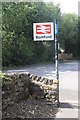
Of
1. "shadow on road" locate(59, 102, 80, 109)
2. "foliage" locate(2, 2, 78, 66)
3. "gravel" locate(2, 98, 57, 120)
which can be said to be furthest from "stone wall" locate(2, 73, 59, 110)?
"foliage" locate(2, 2, 78, 66)

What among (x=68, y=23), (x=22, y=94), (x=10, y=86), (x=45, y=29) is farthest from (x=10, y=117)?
(x=68, y=23)

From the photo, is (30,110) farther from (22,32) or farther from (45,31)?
(22,32)

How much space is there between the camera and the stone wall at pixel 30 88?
5082 millimetres

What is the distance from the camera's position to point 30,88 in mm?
6168

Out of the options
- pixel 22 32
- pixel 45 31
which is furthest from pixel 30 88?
pixel 22 32

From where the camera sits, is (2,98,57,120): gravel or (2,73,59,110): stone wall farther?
(2,73,59,110): stone wall

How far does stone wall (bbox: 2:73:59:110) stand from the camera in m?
5.08

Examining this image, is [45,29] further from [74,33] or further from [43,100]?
[74,33]

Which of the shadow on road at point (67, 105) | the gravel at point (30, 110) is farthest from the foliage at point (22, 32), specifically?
the gravel at point (30, 110)

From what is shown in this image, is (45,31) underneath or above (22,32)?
underneath

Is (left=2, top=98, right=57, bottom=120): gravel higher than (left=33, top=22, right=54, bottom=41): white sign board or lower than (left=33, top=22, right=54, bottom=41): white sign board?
lower

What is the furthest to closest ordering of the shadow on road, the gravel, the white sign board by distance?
the white sign board < the shadow on road < the gravel

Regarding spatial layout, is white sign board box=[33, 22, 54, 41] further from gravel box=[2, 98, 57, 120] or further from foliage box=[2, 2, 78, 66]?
foliage box=[2, 2, 78, 66]

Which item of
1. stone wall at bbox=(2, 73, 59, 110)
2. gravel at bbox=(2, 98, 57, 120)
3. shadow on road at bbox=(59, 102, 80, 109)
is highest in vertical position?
stone wall at bbox=(2, 73, 59, 110)
